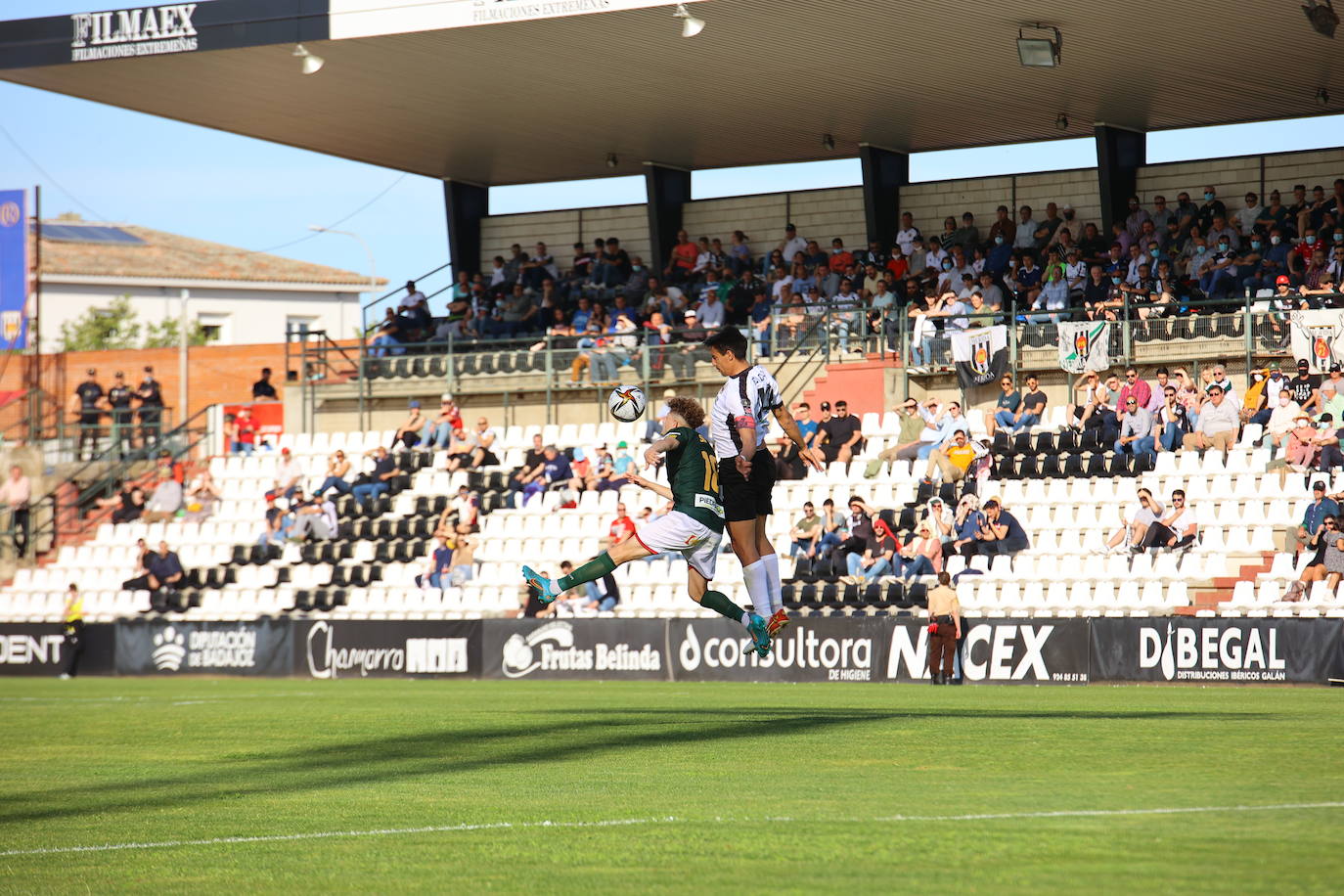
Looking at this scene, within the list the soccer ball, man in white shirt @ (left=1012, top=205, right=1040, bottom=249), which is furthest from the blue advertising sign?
the soccer ball

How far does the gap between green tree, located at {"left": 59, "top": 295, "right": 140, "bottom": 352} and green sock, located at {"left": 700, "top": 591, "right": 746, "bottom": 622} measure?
58.6 m

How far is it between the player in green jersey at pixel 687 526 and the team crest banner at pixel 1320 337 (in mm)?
14204

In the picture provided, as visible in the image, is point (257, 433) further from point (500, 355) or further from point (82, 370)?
point (82, 370)

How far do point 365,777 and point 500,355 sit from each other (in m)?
22.8

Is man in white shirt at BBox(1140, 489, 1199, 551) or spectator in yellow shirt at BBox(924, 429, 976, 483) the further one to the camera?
spectator in yellow shirt at BBox(924, 429, 976, 483)

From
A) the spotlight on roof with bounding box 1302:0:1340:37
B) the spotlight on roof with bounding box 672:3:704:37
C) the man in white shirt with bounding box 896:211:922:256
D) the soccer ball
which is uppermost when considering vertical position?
the spotlight on roof with bounding box 672:3:704:37

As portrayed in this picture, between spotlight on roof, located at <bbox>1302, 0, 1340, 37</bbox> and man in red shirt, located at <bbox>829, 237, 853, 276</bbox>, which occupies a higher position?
spotlight on roof, located at <bbox>1302, 0, 1340, 37</bbox>

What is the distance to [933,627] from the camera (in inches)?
845

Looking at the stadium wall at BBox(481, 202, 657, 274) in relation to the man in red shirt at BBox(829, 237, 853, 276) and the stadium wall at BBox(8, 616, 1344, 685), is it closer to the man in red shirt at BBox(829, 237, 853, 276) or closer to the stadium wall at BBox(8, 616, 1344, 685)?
the man in red shirt at BBox(829, 237, 853, 276)

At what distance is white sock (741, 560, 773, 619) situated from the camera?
12578mm

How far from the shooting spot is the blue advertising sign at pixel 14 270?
38.7 m

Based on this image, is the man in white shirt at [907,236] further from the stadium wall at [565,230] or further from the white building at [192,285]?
the white building at [192,285]

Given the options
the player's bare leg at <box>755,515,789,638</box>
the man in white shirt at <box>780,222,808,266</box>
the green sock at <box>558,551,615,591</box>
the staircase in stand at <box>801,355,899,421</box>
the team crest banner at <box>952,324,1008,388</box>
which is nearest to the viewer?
the green sock at <box>558,551,615,591</box>

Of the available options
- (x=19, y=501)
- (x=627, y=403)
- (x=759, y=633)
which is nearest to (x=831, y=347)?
(x=759, y=633)
